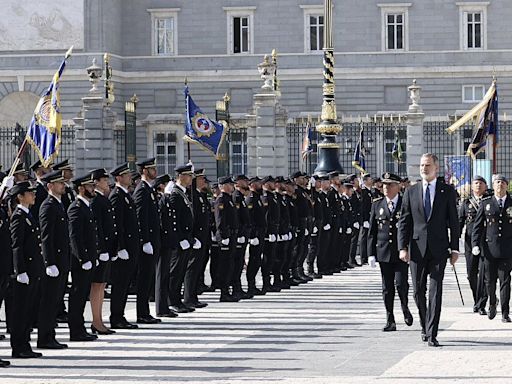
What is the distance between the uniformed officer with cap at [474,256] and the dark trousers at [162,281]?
12.4 feet

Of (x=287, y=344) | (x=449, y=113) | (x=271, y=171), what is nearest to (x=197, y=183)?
(x=287, y=344)

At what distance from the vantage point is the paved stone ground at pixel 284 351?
13602mm

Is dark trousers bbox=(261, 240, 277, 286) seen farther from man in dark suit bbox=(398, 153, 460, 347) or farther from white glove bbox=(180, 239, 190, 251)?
man in dark suit bbox=(398, 153, 460, 347)

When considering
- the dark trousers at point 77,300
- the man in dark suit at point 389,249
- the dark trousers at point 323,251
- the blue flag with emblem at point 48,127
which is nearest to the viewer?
Result: the dark trousers at point 77,300

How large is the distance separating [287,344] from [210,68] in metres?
50.2

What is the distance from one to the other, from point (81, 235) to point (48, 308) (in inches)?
41.5

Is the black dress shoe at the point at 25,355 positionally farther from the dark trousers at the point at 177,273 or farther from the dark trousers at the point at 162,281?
the dark trousers at the point at 177,273

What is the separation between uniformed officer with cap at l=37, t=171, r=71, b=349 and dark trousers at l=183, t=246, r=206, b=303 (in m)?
4.57

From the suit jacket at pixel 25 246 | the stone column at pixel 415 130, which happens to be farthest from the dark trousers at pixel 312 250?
the stone column at pixel 415 130

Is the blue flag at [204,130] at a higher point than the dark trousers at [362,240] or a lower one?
higher

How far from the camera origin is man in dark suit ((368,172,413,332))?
17.3m

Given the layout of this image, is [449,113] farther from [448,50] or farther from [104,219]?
[104,219]

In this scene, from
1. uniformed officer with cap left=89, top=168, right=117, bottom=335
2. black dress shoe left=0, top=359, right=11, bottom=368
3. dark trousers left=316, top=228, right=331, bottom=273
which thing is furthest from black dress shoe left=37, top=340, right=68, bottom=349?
dark trousers left=316, top=228, right=331, bottom=273

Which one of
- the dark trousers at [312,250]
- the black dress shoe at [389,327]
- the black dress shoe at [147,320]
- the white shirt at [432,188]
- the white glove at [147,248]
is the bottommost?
the black dress shoe at [147,320]
